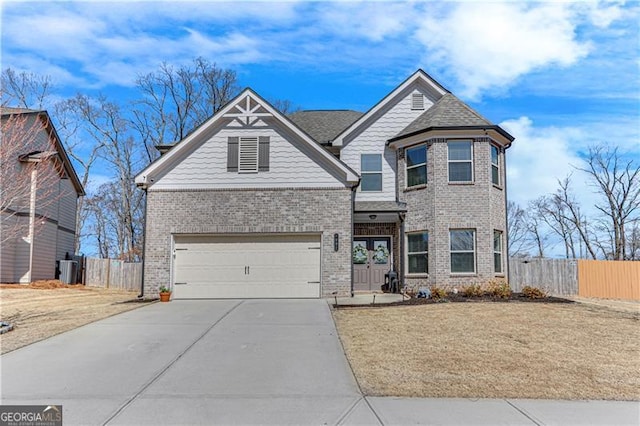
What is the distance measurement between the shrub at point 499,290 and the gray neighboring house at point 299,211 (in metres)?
0.41

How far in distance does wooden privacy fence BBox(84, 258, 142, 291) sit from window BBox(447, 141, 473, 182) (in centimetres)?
1472

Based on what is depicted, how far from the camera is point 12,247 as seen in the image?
21812 mm

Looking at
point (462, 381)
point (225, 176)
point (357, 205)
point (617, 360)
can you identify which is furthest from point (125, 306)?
point (617, 360)

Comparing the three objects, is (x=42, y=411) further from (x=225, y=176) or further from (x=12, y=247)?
(x=12, y=247)

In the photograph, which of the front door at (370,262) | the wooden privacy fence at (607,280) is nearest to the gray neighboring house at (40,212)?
the front door at (370,262)

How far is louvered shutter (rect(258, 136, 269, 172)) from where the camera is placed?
16.6 meters

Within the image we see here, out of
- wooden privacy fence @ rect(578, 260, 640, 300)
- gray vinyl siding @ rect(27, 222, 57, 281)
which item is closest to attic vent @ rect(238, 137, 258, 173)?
gray vinyl siding @ rect(27, 222, 57, 281)

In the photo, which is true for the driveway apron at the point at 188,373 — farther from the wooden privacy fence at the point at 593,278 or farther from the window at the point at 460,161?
the wooden privacy fence at the point at 593,278

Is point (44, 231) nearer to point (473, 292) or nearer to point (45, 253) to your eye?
point (45, 253)

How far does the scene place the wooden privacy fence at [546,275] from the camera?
20.1 metres

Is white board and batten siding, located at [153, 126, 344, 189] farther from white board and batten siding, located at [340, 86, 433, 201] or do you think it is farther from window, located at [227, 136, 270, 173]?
white board and batten siding, located at [340, 86, 433, 201]

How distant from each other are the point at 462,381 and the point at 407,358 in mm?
1301

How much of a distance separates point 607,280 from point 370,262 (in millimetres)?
10349

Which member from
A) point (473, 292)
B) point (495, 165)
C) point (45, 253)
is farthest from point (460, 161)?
point (45, 253)
